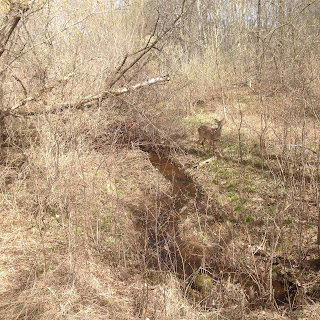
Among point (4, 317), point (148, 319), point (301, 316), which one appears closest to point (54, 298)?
point (4, 317)

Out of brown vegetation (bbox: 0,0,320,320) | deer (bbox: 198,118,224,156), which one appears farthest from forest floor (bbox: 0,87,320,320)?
deer (bbox: 198,118,224,156)

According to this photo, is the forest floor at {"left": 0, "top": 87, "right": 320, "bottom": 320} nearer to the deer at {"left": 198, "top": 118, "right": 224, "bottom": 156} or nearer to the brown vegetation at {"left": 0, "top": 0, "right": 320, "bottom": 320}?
the brown vegetation at {"left": 0, "top": 0, "right": 320, "bottom": 320}

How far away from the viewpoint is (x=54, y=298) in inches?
133

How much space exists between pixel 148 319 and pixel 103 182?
4222mm

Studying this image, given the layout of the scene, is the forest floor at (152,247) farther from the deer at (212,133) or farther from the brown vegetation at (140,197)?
the deer at (212,133)

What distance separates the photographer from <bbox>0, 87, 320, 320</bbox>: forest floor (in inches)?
136

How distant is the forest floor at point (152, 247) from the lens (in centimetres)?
346

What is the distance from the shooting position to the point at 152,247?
17.0 ft

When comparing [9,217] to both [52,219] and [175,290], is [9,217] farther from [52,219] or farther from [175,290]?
[175,290]

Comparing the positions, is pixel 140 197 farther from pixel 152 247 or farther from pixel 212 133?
pixel 212 133

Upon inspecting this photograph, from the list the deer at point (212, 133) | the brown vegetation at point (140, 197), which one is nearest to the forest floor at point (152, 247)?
the brown vegetation at point (140, 197)

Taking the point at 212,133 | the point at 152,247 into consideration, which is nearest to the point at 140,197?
the point at 152,247

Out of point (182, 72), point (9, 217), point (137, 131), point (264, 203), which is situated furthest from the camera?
point (182, 72)

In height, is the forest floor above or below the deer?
below
